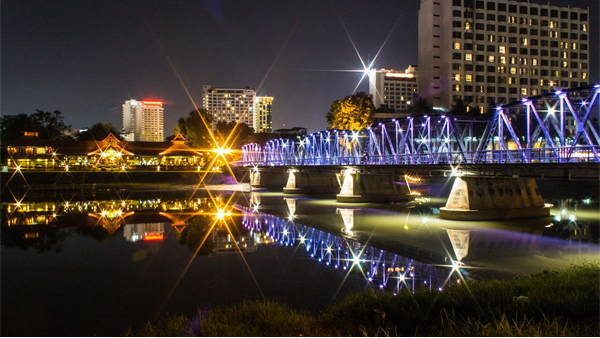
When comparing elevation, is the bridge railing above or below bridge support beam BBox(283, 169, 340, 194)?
above

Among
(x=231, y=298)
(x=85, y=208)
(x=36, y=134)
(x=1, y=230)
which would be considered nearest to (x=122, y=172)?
(x=36, y=134)

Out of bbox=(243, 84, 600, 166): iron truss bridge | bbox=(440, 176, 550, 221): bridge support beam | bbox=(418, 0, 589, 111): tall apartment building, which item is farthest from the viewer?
bbox=(418, 0, 589, 111): tall apartment building

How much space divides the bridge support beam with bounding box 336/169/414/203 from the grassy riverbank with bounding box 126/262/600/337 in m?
45.0

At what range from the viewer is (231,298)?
18.6m

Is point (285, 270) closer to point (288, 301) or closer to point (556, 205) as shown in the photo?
point (288, 301)

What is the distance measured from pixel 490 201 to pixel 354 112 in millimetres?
63238

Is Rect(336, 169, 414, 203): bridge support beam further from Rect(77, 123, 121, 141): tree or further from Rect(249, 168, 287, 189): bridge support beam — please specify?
Rect(77, 123, 121, 141): tree

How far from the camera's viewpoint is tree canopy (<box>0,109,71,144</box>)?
412ft

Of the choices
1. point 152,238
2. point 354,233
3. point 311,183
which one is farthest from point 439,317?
point 311,183

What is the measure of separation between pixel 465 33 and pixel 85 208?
100242 mm

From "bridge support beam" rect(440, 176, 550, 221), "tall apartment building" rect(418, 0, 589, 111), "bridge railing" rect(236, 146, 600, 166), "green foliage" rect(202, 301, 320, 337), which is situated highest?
"tall apartment building" rect(418, 0, 589, 111)

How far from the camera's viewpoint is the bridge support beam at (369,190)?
59662mm

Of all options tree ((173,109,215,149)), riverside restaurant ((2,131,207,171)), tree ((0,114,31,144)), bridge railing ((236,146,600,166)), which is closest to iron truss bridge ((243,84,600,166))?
bridge railing ((236,146,600,166))

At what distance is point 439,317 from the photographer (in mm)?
12273
